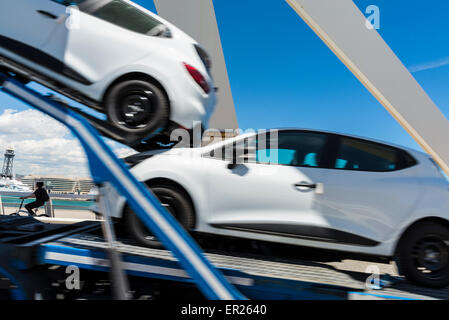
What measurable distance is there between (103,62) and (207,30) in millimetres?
8282

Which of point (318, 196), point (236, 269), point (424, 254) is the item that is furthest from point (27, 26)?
point (424, 254)

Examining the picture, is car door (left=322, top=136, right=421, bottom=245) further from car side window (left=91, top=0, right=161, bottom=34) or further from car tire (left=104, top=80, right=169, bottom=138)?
car side window (left=91, top=0, right=161, bottom=34)

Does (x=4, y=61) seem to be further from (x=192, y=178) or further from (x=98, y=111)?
(x=192, y=178)

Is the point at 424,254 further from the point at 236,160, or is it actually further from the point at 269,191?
the point at 236,160

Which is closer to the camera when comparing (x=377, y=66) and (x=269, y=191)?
(x=269, y=191)

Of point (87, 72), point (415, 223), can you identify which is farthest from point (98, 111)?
point (415, 223)

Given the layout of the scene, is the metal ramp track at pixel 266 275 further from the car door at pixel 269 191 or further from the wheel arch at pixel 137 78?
the wheel arch at pixel 137 78

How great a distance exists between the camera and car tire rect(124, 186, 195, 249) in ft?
7.79

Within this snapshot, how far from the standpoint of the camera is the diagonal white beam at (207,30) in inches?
380

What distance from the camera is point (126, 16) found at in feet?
8.83

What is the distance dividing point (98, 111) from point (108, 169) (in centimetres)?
93

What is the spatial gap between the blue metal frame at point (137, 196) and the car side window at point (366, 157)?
1.36 metres

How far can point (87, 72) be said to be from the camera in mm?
2561
